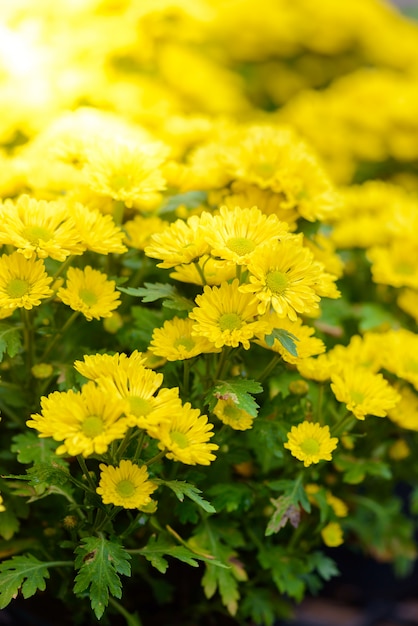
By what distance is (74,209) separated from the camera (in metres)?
1.20

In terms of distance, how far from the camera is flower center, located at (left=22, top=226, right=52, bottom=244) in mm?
1099

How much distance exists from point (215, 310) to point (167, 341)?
0.33 feet

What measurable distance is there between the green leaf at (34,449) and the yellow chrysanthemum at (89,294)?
0.84 feet

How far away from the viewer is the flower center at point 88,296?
1146 millimetres

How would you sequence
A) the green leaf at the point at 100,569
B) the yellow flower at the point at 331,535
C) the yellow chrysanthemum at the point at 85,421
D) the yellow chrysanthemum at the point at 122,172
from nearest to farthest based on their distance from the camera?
1. the yellow chrysanthemum at the point at 85,421
2. the green leaf at the point at 100,569
3. the yellow chrysanthemum at the point at 122,172
4. the yellow flower at the point at 331,535

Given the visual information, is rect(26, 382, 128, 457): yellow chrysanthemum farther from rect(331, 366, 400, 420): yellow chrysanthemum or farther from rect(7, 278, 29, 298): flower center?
rect(331, 366, 400, 420): yellow chrysanthemum

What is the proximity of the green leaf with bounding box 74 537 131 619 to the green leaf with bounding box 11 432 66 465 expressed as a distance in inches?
7.3

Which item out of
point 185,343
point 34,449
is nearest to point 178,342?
point 185,343

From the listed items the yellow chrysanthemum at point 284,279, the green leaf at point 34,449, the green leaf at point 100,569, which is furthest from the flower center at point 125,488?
the yellow chrysanthemum at point 284,279

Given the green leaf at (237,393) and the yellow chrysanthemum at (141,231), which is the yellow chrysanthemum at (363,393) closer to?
the green leaf at (237,393)

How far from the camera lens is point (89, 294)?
116cm

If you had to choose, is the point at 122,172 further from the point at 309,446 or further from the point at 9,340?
the point at 309,446

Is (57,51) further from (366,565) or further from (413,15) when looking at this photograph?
(413,15)

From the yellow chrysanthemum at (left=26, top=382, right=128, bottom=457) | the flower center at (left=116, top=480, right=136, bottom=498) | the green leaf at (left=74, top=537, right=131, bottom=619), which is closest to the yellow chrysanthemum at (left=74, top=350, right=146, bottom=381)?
the yellow chrysanthemum at (left=26, top=382, right=128, bottom=457)
